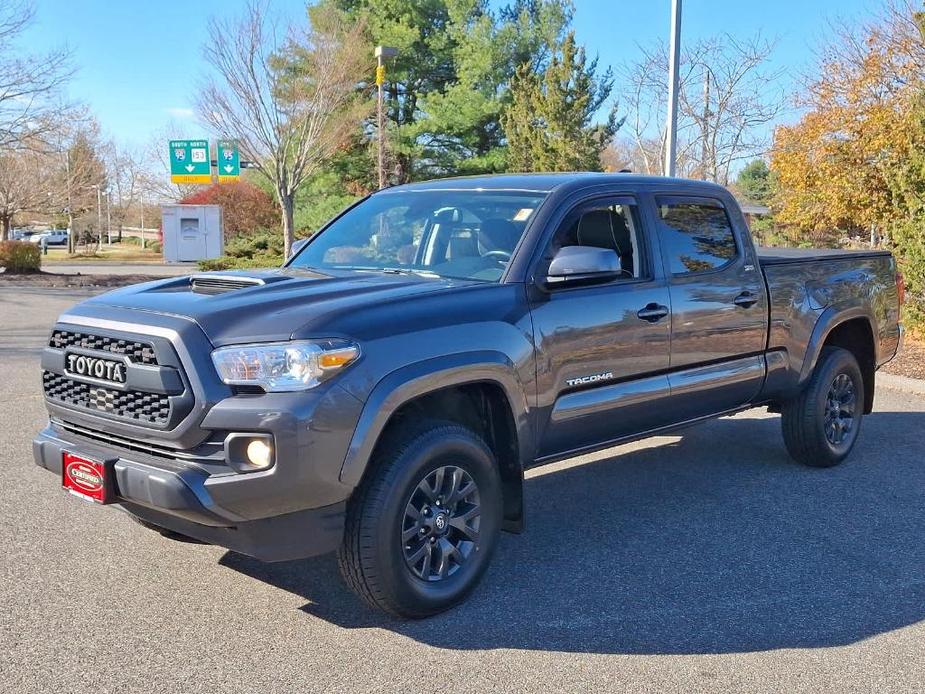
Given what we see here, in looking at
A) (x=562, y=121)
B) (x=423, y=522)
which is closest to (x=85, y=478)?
(x=423, y=522)

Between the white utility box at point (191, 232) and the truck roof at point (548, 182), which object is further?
the white utility box at point (191, 232)

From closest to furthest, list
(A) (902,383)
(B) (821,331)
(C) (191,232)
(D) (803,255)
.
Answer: (B) (821,331)
(D) (803,255)
(A) (902,383)
(C) (191,232)

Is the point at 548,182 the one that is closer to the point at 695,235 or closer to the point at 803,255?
the point at 695,235

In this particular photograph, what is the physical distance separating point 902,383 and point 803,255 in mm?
3928

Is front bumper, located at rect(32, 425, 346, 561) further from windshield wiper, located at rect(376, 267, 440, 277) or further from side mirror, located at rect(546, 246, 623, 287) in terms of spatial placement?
side mirror, located at rect(546, 246, 623, 287)

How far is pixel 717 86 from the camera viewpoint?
2953 centimetres

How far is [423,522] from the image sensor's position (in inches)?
151

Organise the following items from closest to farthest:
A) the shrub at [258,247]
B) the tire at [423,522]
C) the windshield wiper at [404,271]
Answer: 1. the tire at [423,522]
2. the windshield wiper at [404,271]
3. the shrub at [258,247]

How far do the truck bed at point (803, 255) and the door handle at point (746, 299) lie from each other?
1.29 ft

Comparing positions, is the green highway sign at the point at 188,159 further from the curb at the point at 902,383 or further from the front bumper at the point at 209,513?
the front bumper at the point at 209,513

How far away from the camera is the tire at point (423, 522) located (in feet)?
11.8

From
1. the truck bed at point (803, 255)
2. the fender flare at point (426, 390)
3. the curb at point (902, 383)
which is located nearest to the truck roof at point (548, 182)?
the truck bed at point (803, 255)

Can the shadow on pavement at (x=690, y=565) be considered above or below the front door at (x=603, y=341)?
below

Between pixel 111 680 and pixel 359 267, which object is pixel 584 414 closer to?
pixel 359 267
